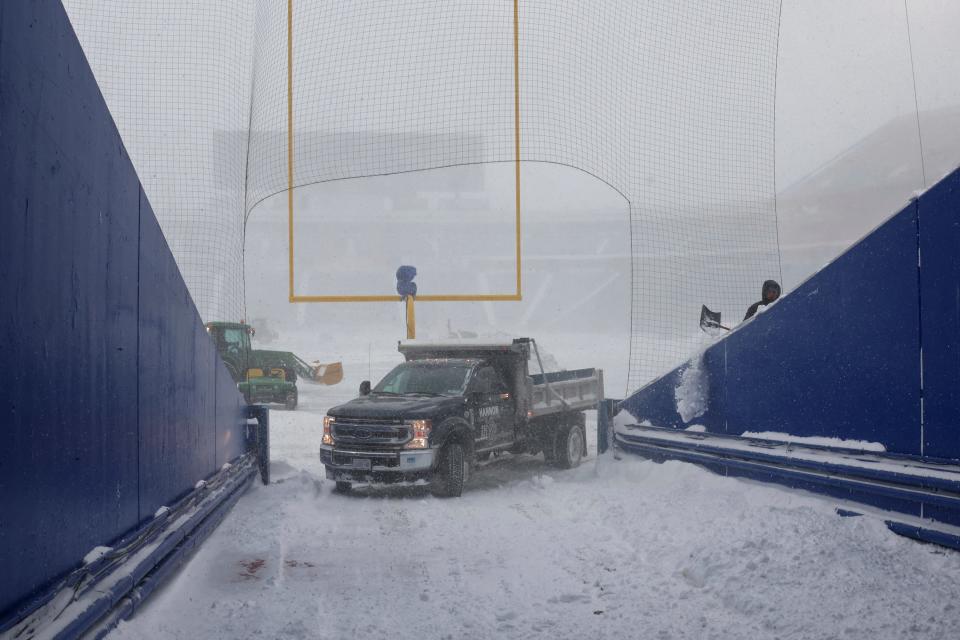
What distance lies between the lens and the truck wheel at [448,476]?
10312 mm

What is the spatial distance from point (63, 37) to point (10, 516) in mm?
2315

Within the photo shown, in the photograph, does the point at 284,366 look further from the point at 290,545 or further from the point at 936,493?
the point at 936,493

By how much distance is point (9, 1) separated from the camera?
11.1 feet

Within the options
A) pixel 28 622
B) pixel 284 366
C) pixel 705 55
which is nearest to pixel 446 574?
pixel 28 622

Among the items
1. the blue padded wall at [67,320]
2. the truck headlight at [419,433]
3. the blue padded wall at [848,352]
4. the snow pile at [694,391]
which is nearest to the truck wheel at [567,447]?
the truck headlight at [419,433]

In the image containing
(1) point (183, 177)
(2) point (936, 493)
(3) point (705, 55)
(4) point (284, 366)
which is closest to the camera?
(2) point (936, 493)

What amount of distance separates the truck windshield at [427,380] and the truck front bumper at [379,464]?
1.43m

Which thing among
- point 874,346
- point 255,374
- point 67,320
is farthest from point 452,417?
point 255,374

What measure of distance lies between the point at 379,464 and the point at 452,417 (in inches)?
44.9

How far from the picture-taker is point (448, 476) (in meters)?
10.3

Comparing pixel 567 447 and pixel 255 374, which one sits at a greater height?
pixel 255 374

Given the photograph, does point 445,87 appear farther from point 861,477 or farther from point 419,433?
point 861,477

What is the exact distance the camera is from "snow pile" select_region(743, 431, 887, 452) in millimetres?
6734

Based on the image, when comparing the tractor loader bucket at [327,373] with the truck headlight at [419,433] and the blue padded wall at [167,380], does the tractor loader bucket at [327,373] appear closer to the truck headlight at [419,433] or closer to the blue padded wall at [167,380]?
the truck headlight at [419,433]
